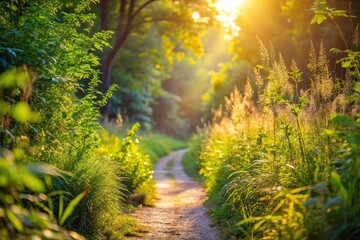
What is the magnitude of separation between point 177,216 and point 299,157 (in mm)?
3369

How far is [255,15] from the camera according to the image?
75.5ft

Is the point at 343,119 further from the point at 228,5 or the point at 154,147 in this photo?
the point at 154,147

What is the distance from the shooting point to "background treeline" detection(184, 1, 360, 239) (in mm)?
4438

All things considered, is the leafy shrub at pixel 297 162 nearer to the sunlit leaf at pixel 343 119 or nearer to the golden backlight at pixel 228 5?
the sunlit leaf at pixel 343 119

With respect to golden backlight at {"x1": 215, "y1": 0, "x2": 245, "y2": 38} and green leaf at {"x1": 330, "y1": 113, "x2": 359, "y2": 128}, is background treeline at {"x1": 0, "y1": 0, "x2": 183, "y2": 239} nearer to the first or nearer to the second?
green leaf at {"x1": 330, "y1": 113, "x2": 359, "y2": 128}

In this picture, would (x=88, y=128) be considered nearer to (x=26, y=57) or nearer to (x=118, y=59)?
(x=26, y=57)

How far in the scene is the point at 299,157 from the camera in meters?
6.23

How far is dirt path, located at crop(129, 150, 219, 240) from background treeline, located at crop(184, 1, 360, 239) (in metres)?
0.34

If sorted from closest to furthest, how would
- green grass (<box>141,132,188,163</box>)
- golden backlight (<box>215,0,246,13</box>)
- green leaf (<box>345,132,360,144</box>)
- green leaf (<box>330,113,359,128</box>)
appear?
green leaf (<box>345,132,360,144</box>), green leaf (<box>330,113,359,128</box>), golden backlight (<box>215,0,246,13</box>), green grass (<box>141,132,188,163</box>)

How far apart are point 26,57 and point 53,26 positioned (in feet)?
3.05

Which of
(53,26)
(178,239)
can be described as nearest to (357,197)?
(178,239)

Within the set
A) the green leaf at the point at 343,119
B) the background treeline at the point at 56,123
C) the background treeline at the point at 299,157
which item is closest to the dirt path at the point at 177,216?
the background treeline at the point at 299,157

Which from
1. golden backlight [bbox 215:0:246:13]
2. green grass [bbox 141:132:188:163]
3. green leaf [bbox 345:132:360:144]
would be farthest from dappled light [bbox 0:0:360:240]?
green grass [bbox 141:132:188:163]

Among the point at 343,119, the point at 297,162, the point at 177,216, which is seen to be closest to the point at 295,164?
the point at 297,162
